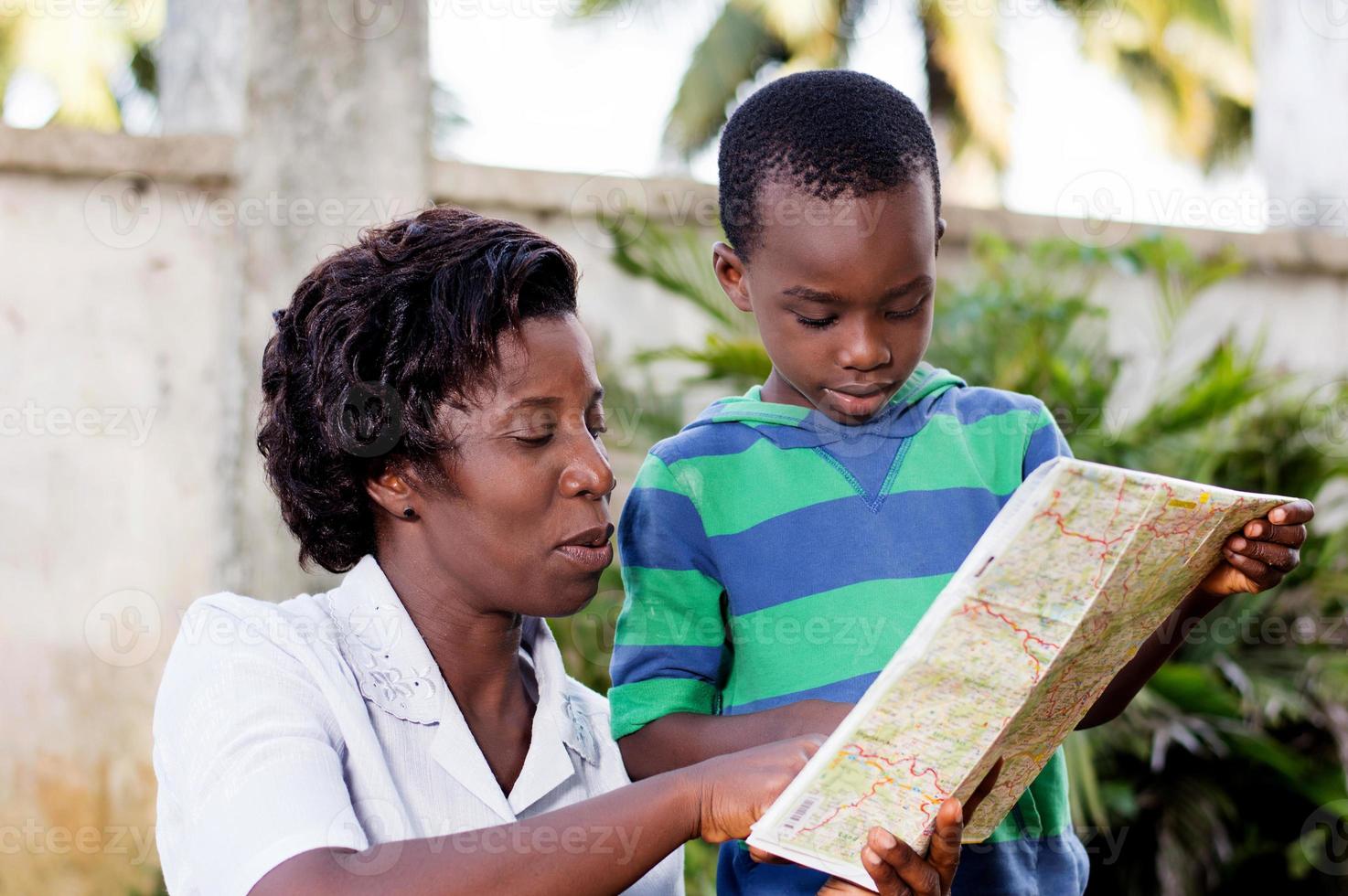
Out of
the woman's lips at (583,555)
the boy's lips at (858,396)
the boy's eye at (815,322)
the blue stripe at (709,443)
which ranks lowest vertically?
the woman's lips at (583,555)

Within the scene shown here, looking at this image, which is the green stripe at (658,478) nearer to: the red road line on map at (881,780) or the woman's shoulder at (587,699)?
the woman's shoulder at (587,699)

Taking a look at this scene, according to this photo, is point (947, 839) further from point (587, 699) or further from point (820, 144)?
point (820, 144)

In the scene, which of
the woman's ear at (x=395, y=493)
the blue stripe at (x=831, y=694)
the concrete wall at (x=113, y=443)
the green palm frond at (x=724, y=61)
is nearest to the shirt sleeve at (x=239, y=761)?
the woman's ear at (x=395, y=493)

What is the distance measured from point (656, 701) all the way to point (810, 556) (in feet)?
1.02

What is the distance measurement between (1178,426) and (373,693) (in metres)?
3.52

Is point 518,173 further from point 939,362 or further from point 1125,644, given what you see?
point 1125,644

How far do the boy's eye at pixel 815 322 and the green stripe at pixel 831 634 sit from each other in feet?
1.25

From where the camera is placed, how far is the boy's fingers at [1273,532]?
1.64 metres

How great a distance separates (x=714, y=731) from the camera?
1.84 metres

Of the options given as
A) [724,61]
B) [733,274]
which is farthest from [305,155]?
[724,61]

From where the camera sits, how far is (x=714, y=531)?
2010 millimetres

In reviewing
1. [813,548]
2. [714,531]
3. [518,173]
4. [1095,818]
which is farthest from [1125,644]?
[518,173]

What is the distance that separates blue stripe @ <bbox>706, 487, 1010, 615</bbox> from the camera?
194cm

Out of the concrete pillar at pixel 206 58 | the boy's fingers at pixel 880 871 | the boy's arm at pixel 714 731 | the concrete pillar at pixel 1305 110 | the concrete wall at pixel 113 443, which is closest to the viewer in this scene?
the boy's fingers at pixel 880 871
